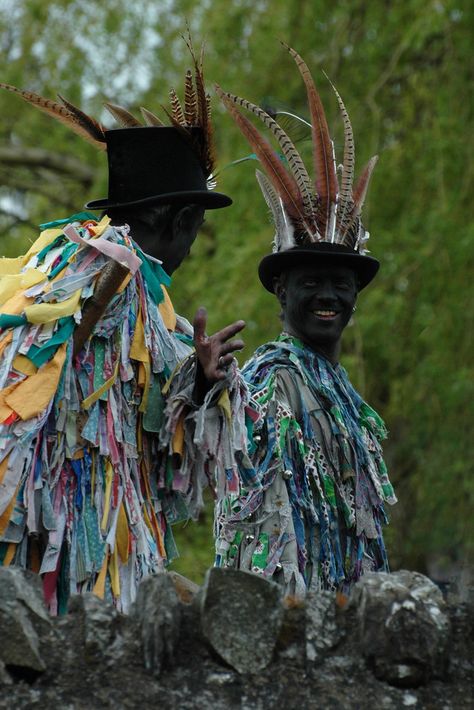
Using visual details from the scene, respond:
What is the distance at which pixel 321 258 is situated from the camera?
516 cm

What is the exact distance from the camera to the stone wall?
2859 millimetres

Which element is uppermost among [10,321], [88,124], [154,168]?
[88,124]

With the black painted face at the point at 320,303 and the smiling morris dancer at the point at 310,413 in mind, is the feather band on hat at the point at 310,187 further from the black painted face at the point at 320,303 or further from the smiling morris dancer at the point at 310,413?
the black painted face at the point at 320,303

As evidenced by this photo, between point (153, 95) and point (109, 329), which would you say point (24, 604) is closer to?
point (109, 329)

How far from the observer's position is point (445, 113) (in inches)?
328

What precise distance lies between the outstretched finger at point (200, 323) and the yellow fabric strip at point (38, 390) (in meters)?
0.35

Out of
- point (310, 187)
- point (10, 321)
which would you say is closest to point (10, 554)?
point (10, 321)

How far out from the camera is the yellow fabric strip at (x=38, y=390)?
390 centimetres

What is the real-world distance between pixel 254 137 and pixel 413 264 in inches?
121

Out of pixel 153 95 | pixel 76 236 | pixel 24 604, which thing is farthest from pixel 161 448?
pixel 153 95

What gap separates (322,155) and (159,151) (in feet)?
3.09

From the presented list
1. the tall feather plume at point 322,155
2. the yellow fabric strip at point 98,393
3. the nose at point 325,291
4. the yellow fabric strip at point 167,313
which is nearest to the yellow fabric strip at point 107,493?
the yellow fabric strip at point 98,393

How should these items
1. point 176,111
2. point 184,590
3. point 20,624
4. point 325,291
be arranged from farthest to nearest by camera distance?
point 325,291 → point 176,111 → point 184,590 → point 20,624

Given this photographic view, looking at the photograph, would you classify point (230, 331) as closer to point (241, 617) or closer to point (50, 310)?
point (50, 310)
